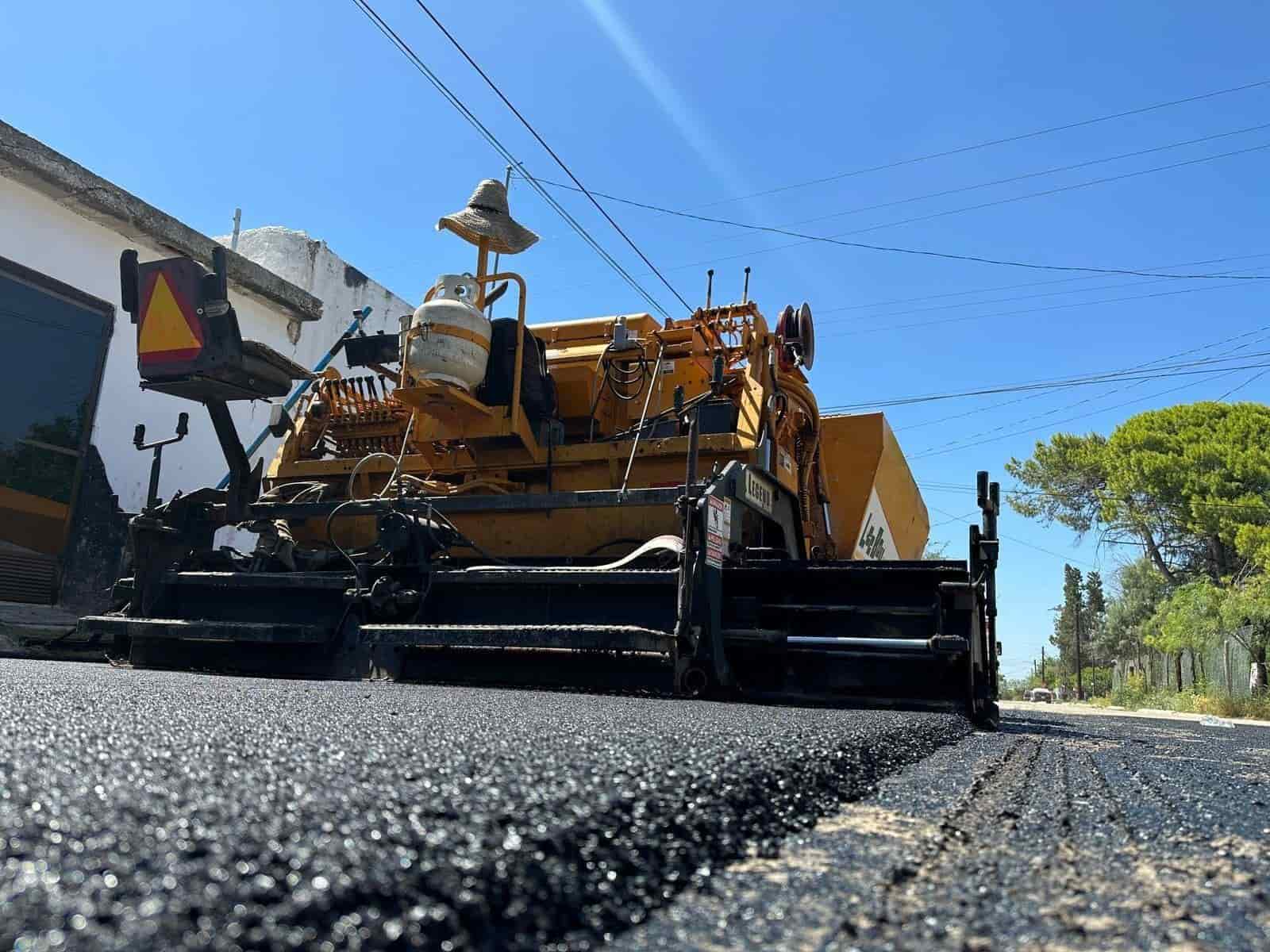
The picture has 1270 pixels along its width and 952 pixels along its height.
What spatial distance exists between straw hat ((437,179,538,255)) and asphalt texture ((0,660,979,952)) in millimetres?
3880

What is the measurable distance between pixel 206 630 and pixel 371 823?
383 centimetres

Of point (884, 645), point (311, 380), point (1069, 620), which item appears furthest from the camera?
point (1069, 620)

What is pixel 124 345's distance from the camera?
811 centimetres

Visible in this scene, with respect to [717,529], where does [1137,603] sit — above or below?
above

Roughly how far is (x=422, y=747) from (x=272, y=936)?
30.3 inches

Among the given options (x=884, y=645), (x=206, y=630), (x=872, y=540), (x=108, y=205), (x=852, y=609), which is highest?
(x=108, y=205)

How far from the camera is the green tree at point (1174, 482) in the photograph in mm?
23094

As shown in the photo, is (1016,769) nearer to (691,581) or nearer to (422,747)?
(422,747)

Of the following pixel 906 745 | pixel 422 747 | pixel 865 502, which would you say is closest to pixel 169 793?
pixel 422 747

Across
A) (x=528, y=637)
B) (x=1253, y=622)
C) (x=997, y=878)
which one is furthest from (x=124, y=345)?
(x=1253, y=622)

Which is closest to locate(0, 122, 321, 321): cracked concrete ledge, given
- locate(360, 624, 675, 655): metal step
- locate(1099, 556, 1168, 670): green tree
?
locate(360, 624, 675, 655): metal step

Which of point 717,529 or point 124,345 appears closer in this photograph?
point 717,529

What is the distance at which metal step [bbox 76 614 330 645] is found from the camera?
4.13 m

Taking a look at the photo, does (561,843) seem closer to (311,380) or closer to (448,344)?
(448,344)
